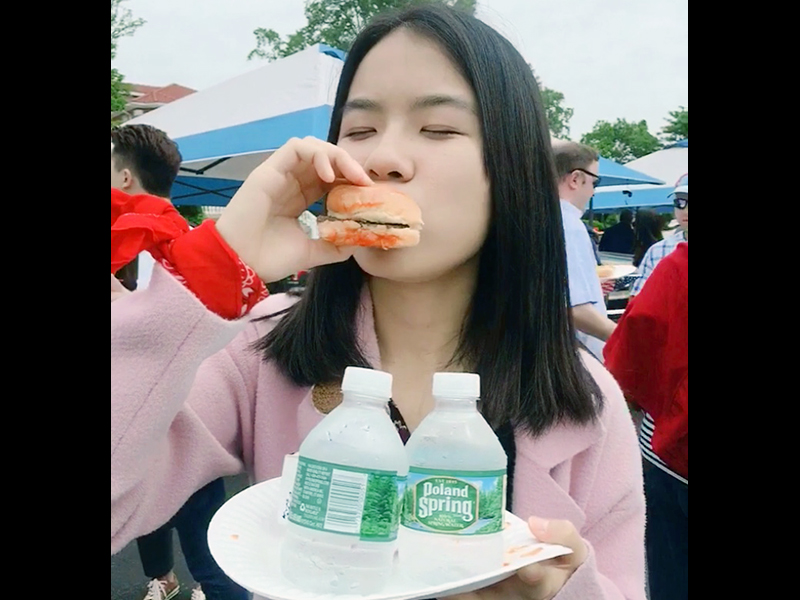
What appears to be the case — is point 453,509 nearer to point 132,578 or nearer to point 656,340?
point 656,340

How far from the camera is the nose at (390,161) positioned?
3.79 ft

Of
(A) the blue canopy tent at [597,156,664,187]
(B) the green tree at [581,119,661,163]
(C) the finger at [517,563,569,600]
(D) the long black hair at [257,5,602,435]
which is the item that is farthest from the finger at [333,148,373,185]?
(B) the green tree at [581,119,661,163]

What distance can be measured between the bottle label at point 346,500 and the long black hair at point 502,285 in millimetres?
435

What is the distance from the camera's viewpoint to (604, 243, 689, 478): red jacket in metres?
2.10

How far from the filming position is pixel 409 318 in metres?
1.36

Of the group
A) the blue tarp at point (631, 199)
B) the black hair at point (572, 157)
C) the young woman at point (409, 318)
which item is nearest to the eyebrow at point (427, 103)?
the young woman at point (409, 318)

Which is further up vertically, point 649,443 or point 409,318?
point 409,318

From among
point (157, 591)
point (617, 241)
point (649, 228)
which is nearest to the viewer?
point (157, 591)

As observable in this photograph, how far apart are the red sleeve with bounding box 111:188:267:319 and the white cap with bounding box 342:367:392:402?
244 mm

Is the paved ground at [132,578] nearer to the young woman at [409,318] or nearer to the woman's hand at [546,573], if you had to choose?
the young woman at [409,318]

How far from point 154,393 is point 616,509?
0.92m

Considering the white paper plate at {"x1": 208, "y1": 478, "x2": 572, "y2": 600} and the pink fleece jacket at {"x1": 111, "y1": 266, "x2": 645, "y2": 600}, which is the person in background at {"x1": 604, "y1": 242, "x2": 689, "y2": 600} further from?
the white paper plate at {"x1": 208, "y1": 478, "x2": 572, "y2": 600}

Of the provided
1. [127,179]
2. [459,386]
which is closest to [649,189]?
[127,179]
